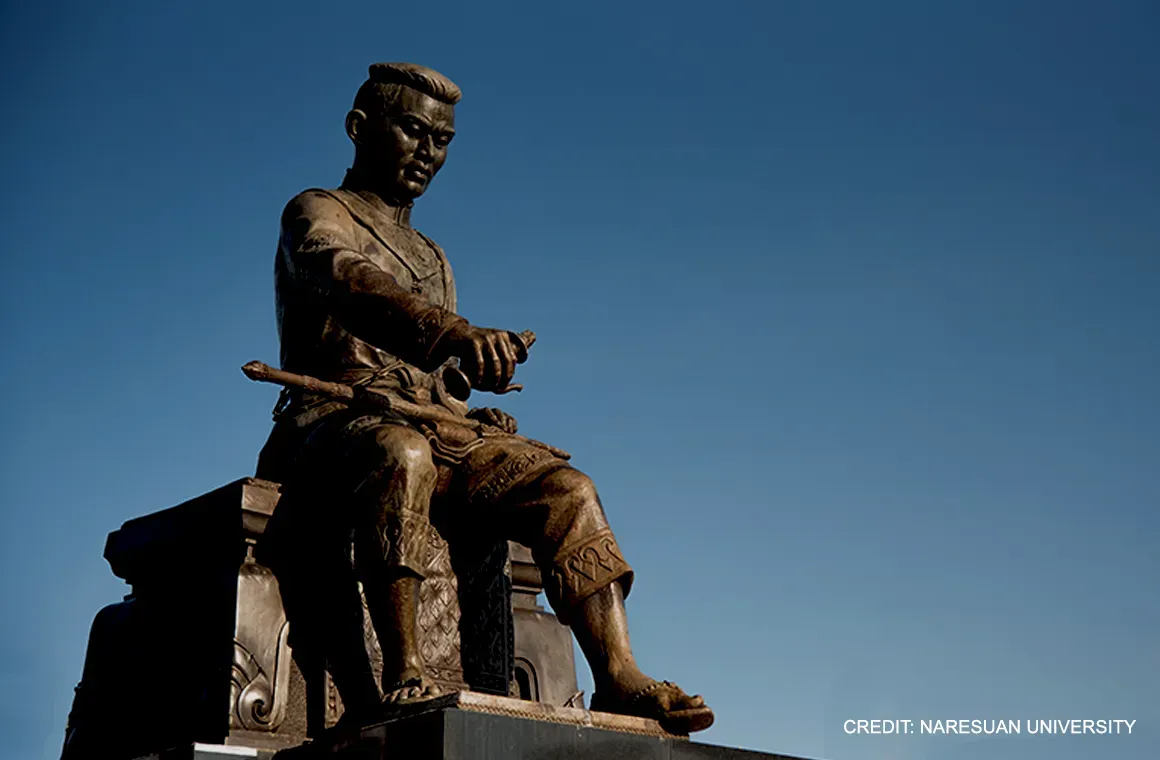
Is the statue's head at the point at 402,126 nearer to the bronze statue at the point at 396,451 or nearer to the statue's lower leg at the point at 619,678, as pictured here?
the bronze statue at the point at 396,451

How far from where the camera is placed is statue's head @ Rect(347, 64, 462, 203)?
7.04m

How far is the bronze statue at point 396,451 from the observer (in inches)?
229

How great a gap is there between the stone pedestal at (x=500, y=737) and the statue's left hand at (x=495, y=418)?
162cm

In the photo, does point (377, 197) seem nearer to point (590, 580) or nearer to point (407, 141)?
point (407, 141)

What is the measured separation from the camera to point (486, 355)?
5941 millimetres

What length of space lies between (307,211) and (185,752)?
7.75 ft

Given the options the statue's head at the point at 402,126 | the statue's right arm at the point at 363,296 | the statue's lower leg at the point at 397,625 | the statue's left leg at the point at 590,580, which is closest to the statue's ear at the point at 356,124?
the statue's head at the point at 402,126

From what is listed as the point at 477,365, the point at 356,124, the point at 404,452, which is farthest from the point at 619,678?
the point at 356,124

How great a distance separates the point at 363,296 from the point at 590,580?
144cm

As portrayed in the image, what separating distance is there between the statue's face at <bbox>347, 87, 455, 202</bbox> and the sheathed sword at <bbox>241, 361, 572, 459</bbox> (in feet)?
3.54

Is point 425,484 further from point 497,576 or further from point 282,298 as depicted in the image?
point 282,298

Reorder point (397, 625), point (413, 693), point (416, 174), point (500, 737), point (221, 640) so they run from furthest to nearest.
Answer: point (416, 174) → point (221, 640) → point (397, 625) → point (413, 693) → point (500, 737)

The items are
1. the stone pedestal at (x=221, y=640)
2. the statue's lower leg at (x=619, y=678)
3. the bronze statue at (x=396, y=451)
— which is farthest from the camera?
the stone pedestal at (x=221, y=640)

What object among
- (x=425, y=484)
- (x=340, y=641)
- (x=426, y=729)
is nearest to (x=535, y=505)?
(x=425, y=484)
